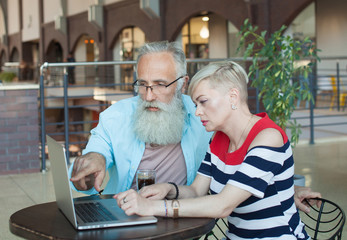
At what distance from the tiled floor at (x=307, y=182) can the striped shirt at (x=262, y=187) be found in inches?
63.7

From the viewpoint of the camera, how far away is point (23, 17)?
2553 centimetres

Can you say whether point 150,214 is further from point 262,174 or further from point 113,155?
point 113,155

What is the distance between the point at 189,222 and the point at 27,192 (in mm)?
3256

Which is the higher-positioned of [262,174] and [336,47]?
[336,47]

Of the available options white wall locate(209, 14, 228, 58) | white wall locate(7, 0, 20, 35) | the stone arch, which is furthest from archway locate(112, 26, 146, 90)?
white wall locate(7, 0, 20, 35)

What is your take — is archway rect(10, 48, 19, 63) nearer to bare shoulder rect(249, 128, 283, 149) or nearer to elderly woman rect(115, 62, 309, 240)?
elderly woman rect(115, 62, 309, 240)

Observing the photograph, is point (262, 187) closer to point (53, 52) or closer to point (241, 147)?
point (241, 147)

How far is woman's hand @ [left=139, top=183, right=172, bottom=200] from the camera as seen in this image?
1.67 metres

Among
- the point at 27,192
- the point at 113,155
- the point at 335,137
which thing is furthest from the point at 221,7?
the point at 113,155

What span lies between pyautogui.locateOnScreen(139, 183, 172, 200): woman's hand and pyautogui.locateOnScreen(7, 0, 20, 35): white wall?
26261mm

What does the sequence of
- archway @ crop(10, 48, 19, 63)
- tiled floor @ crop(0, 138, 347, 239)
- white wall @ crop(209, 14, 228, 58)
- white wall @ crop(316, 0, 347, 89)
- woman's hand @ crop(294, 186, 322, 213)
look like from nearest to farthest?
woman's hand @ crop(294, 186, 322, 213) < tiled floor @ crop(0, 138, 347, 239) < white wall @ crop(316, 0, 347, 89) < white wall @ crop(209, 14, 228, 58) < archway @ crop(10, 48, 19, 63)

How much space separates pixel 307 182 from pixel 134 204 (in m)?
3.26

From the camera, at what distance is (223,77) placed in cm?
163

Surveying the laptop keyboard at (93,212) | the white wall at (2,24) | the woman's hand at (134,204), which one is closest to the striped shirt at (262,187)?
the woman's hand at (134,204)
